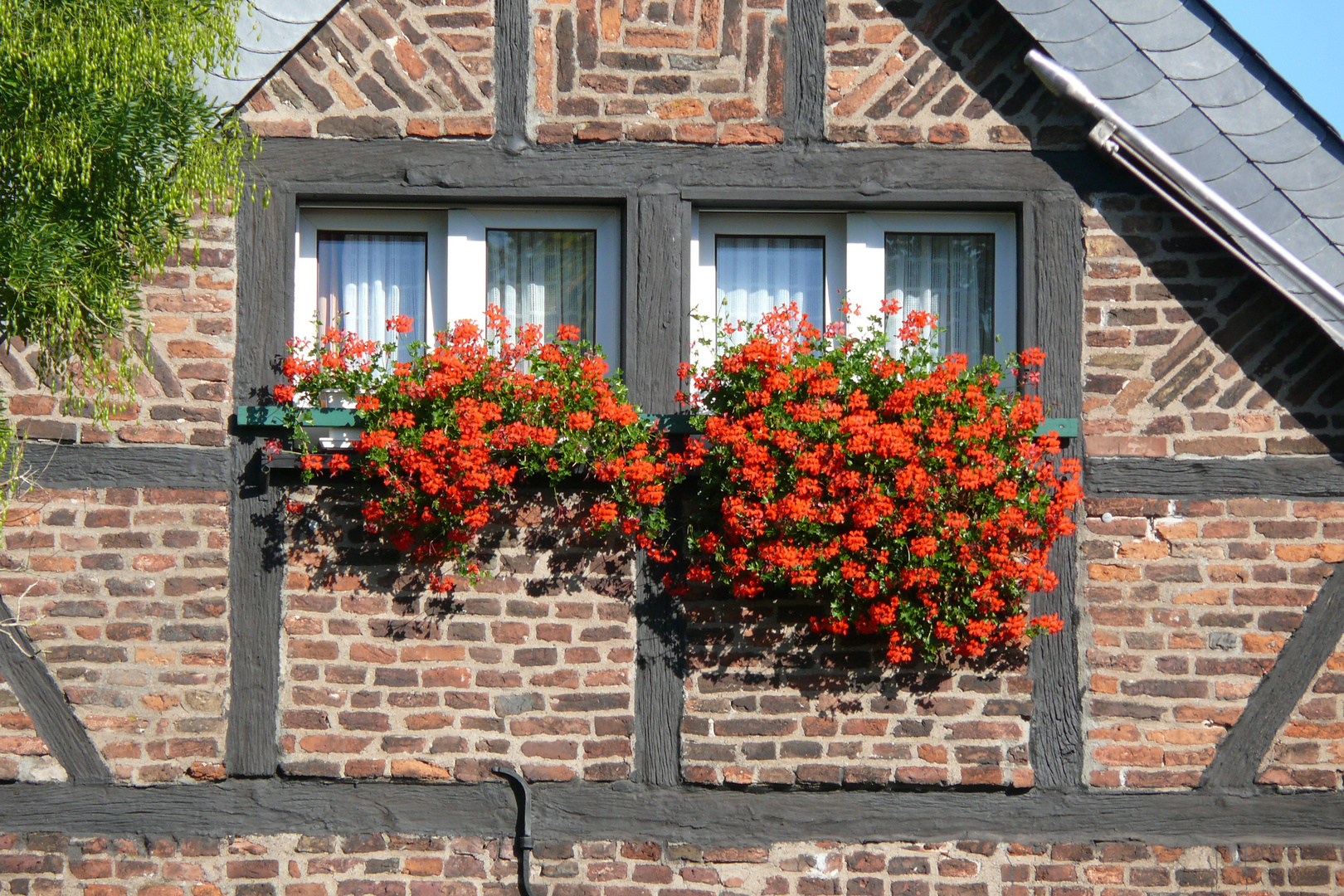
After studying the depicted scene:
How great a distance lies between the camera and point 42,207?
3.38 m

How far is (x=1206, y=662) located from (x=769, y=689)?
186cm

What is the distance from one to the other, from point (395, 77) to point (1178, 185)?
11.1 feet

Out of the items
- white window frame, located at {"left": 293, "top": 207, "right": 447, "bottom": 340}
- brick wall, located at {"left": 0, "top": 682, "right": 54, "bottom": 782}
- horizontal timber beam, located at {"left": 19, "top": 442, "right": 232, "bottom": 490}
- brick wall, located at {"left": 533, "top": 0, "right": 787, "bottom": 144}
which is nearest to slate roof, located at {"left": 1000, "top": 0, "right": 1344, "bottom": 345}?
brick wall, located at {"left": 533, "top": 0, "right": 787, "bottom": 144}

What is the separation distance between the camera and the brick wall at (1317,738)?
14.7ft

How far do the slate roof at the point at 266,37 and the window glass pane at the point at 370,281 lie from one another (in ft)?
2.31

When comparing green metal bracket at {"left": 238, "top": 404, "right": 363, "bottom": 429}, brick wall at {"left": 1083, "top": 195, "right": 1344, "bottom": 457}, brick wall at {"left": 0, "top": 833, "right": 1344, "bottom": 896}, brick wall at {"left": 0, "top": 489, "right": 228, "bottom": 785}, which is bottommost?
brick wall at {"left": 0, "top": 833, "right": 1344, "bottom": 896}

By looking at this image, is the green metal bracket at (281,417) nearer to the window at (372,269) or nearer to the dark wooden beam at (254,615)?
the dark wooden beam at (254,615)

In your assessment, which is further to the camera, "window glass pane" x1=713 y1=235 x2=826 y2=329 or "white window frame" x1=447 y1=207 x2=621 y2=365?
"window glass pane" x1=713 y1=235 x2=826 y2=329

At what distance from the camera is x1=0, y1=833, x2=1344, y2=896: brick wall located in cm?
443

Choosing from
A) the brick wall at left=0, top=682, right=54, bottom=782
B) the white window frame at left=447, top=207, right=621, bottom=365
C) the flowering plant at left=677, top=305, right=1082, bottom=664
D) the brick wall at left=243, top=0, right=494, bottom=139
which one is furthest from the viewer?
the white window frame at left=447, top=207, right=621, bottom=365

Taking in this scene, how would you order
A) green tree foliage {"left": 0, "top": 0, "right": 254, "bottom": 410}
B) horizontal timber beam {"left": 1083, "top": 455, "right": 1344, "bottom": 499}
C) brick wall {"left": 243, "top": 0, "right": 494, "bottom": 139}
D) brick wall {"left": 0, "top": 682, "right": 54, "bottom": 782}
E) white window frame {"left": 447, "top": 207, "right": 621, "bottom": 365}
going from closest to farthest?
green tree foliage {"left": 0, "top": 0, "right": 254, "bottom": 410} < brick wall {"left": 0, "top": 682, "right": 54, "bottom": 782} < horizontal timber beam {"left": 1083, "top": 455, "right": 1344, "bottom": 499} < brick wall {"left": 243, "top": 0, "right": 494, "bottom": 139} < white window frame {"left": 447, "top": 207, "right": 621, "bottom": 365}

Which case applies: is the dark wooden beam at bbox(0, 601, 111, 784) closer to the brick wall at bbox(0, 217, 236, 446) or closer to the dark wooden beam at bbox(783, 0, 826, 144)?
the brick wall at bbox(0, 217, 236, 446)

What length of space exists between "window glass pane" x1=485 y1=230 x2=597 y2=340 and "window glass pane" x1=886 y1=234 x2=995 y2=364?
4.59ft

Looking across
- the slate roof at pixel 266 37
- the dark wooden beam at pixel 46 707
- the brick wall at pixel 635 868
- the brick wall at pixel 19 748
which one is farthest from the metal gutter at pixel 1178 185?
the brick wall at pixel 19 748
